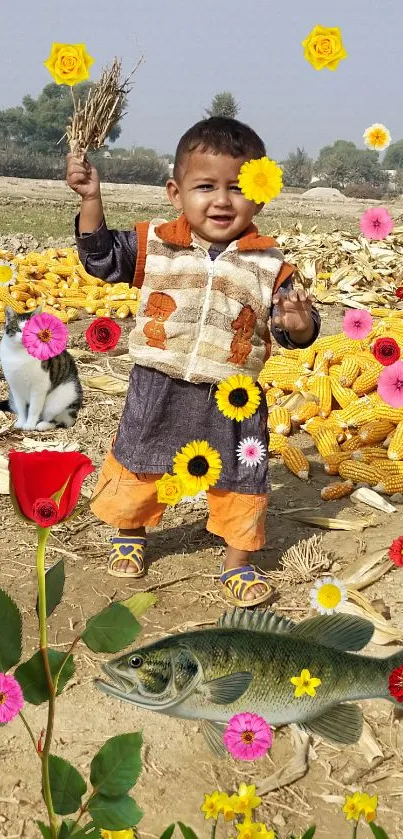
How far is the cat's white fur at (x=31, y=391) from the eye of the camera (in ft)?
17.7

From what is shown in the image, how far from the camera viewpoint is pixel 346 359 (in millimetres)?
6043

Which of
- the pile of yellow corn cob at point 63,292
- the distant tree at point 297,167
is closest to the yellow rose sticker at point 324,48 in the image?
the distant tree at point 297,167

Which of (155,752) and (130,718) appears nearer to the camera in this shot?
(155,752)

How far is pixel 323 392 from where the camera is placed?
5844mm

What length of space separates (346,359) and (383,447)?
92cm

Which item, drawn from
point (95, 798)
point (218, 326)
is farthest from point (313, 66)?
point (218, 326)

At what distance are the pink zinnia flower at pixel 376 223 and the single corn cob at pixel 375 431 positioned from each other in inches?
128

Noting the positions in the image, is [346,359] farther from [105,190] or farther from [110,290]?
[105,190]

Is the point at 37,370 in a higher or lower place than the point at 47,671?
lower

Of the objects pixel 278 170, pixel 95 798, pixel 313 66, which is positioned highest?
pixel 313 66

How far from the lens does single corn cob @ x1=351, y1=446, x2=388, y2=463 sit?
5160 millimetres

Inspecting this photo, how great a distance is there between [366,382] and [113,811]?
4825 millimetres

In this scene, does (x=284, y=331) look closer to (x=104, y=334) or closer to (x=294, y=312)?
(x=294, y=312)

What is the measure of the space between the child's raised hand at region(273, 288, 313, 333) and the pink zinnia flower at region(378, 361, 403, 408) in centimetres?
52
